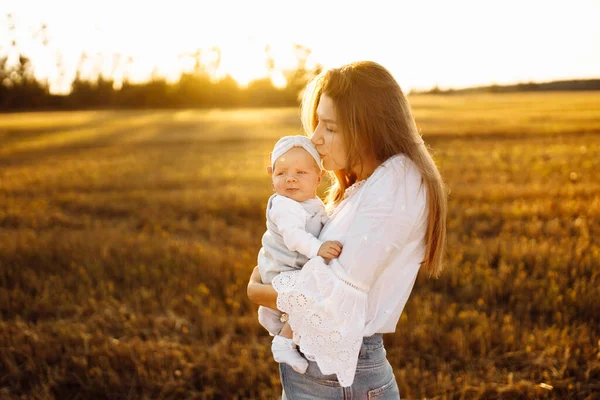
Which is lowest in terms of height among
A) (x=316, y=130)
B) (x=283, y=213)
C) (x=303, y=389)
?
(x=303, y=389)

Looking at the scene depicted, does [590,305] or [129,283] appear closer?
[590,305]

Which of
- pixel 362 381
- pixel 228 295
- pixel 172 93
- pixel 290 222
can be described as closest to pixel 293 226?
pixel 290 222

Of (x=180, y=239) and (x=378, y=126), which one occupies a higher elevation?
(x=378, y=126)

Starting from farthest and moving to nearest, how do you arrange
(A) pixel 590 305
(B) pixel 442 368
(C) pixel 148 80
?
(C) pixel 148 80 → (A) pixel 590 305 → (B) pixel 442 368

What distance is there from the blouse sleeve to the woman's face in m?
0.23

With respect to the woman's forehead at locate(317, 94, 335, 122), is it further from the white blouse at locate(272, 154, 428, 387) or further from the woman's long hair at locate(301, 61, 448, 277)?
the white blouse at locate(272, 154, 428, 387)

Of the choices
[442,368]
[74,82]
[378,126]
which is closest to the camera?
[378,126]

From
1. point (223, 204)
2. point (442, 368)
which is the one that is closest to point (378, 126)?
point (442, 368)

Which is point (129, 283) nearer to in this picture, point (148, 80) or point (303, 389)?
point (303, 389)

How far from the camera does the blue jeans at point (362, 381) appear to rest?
2.14 metres

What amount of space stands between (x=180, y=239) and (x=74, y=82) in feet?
137

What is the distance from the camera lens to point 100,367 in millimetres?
4457

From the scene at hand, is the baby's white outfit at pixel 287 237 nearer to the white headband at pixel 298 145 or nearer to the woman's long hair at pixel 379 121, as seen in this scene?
the white headband at pixel 298 145

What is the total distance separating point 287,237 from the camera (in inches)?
85.8
